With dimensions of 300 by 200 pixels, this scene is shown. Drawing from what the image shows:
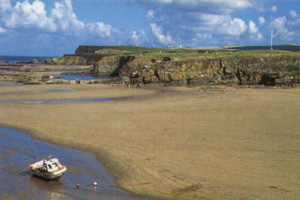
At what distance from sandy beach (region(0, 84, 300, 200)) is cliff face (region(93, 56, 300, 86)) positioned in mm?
17944

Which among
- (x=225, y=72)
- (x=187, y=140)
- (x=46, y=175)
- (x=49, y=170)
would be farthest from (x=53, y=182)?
(x=225, y=72)

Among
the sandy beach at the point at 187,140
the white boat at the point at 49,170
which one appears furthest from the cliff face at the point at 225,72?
the white boat at the point at 49,170

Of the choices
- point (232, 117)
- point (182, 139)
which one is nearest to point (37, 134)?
point (182, 139)

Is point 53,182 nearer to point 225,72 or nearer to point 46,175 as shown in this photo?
point 46,175

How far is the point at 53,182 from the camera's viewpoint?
14828 mm

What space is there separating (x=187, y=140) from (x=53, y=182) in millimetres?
8587

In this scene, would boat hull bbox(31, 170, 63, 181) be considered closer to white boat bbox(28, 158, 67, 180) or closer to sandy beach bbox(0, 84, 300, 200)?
white boat bbox(28, 158, 67, 180)

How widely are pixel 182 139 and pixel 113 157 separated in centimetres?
482

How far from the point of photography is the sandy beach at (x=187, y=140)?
13.7 m

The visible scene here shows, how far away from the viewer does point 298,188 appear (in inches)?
508

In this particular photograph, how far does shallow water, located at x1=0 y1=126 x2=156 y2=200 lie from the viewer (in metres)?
13.4

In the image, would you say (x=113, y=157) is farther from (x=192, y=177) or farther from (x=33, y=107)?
(x=33, y=107)

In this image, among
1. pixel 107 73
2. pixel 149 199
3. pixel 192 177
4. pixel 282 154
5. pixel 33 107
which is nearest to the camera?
pixel 149 199

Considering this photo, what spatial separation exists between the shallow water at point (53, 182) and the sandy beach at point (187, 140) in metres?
0.64
